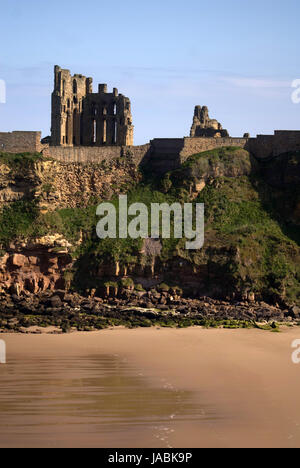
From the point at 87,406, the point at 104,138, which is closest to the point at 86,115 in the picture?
the point at 104,138

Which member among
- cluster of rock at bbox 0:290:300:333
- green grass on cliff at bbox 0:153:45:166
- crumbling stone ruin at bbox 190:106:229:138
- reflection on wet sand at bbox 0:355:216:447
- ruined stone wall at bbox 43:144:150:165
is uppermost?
crumbling stone ruin at bbox 190:106:229:138

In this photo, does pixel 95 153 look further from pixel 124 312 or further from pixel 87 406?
pixel 87 406

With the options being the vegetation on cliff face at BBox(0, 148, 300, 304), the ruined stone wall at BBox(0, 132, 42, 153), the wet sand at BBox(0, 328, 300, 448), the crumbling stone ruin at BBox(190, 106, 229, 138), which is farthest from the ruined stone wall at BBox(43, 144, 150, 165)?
the wet sand at BBox(0, 328, 300, 448)

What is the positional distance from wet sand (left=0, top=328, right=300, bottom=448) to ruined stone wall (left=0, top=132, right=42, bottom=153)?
2203cm

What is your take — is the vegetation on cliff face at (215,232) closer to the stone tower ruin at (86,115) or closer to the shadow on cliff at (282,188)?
the shadow on cliff at (282,188)

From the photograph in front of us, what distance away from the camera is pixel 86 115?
7425 centimetres

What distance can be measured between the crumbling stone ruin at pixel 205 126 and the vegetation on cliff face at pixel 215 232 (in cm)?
505

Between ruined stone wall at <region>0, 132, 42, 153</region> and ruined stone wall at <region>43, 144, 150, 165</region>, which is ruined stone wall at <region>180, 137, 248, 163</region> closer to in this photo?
ruined stone wall at <region>43, 144, 150, 165</region>

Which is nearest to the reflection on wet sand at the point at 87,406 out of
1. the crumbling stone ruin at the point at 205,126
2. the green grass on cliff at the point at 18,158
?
the green grass on cliff at the point at 18,158

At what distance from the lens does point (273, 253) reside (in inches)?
2490

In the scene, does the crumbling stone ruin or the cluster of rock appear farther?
the crumbling stone ruin

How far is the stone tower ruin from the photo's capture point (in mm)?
71688

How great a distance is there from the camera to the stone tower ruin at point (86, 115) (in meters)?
71.7
